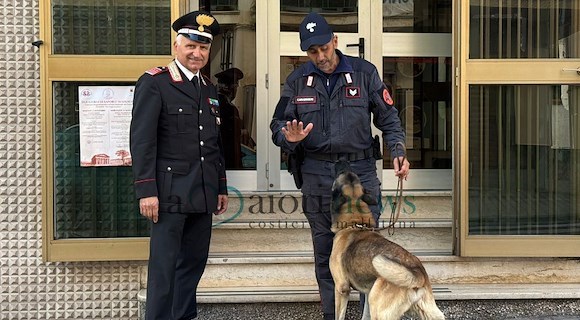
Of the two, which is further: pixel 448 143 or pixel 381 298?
pixel 448 143

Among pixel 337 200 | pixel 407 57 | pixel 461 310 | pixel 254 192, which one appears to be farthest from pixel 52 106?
pixel 407 57

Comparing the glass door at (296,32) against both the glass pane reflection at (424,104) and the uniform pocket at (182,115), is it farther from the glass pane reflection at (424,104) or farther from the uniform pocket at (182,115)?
the uniform pocket at (182,115)

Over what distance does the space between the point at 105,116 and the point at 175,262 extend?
4.47 feet

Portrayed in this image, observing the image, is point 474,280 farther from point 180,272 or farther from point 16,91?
point 16,91

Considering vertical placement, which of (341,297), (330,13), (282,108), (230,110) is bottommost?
(341,297)

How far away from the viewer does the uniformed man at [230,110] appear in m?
5.62

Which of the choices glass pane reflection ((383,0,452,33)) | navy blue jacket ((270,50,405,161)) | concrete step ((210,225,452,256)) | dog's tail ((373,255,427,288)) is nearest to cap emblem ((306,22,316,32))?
navy blue jacket ((270,50,405,161))

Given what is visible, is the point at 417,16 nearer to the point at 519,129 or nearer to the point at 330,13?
the point at 330,13

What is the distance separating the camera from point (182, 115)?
131 inches

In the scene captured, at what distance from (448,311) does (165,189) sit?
2.27m

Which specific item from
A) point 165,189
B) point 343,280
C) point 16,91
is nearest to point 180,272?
point 165,189

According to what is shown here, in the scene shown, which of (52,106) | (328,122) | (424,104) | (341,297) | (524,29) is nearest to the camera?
(341,297)

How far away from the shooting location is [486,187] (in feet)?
15.0

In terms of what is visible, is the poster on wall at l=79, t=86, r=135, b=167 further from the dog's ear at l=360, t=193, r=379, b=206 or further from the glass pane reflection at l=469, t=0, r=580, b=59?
the glass pane reflection at l=469, t=0, r=580, b=59
